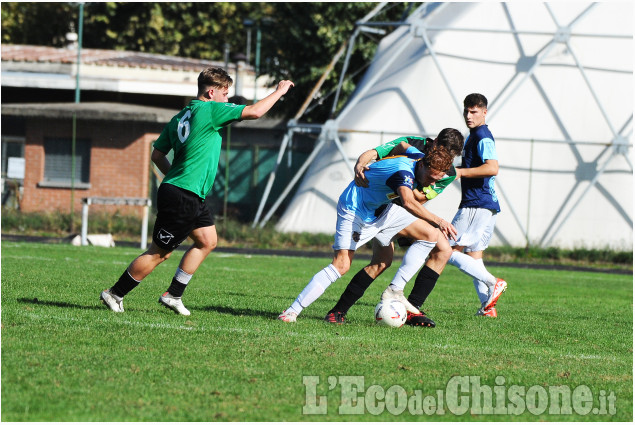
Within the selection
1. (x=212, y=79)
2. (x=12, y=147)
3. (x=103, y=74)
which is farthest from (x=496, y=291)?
(x=103, y=74)

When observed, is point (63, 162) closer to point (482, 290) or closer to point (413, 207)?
point (482, 290)

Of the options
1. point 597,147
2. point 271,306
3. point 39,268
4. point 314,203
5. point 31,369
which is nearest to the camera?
point 31,369

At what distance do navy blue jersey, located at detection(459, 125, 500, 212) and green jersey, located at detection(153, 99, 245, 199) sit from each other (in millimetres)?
2627

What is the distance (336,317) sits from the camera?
28.1ft

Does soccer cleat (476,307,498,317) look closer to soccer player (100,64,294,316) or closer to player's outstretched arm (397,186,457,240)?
player's outstretched arm (397,186,457,240)

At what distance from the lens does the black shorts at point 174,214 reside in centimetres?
816

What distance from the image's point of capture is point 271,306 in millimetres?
9797

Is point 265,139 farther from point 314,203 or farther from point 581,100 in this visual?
point 581,100

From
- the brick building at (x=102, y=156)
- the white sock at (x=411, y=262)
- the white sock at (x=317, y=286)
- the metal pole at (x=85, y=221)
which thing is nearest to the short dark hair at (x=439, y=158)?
the white sock at (x=411, y=262)

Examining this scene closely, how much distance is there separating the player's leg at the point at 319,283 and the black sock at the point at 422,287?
2.82 feet

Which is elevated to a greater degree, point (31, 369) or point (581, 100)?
point (581, 100)

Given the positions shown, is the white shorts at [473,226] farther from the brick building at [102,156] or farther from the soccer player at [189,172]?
the brick building at [102,156]

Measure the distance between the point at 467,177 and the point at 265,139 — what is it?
67.3ft

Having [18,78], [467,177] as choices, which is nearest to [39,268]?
[467,177]
